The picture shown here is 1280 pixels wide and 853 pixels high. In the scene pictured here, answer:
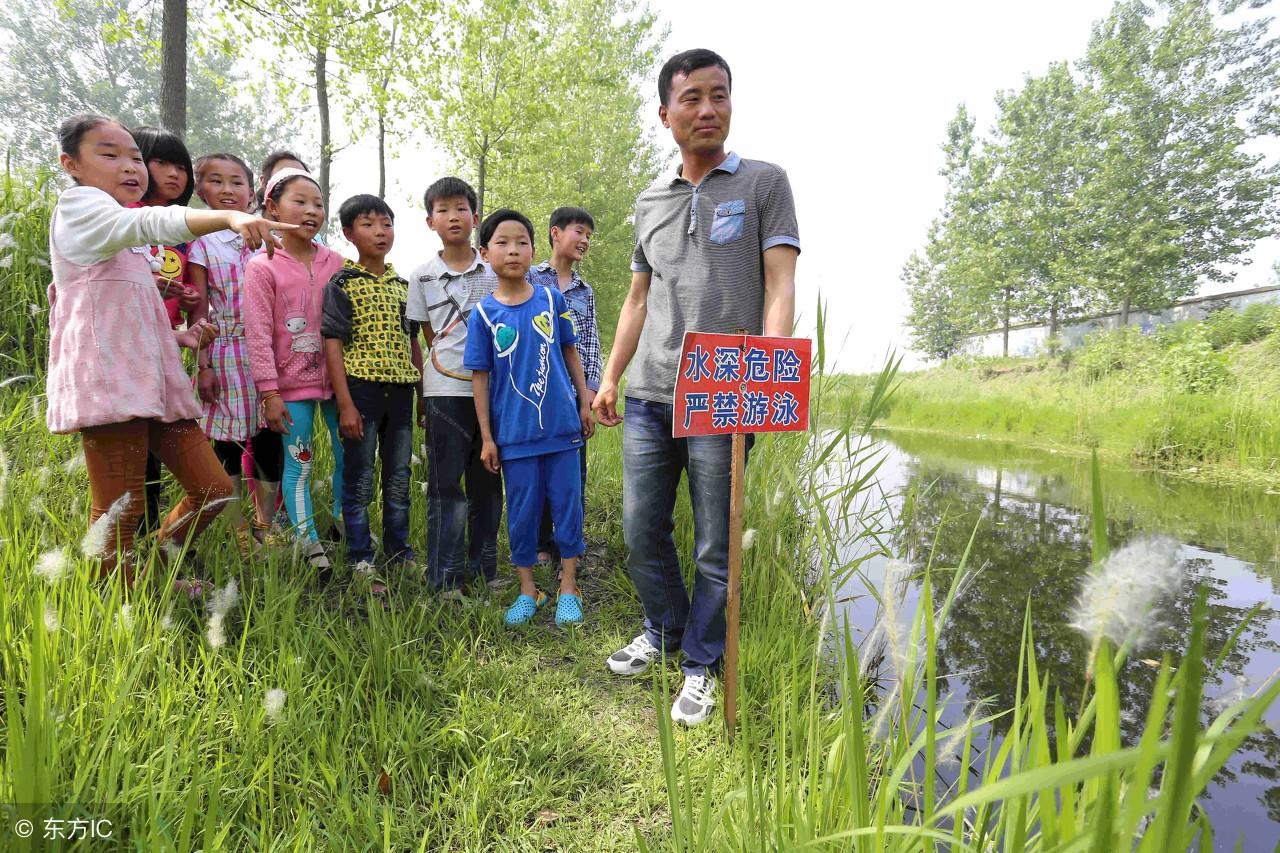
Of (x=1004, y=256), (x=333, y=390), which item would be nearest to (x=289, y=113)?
(x=333, y=390)

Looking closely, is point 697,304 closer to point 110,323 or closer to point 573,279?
point 573,279

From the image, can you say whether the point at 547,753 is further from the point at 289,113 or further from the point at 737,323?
the point at 289,113

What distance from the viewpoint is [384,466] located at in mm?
2646

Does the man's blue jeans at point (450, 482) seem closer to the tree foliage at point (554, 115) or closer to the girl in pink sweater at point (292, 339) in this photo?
the girl in pink sweater at point (292, 339)

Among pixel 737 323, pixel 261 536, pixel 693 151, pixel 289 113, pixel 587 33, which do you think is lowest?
pixel 261 536

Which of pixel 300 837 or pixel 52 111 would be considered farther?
pixel 52 111

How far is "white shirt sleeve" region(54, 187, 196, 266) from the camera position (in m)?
1.63

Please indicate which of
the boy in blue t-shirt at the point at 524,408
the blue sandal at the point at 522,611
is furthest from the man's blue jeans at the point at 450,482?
the blue sandal at the point at 522,611

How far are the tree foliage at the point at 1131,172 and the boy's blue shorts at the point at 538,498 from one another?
21607 mm

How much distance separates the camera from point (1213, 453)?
21.1 feet

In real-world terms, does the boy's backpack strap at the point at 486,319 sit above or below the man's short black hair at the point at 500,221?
below

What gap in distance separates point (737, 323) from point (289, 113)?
27.6 ft

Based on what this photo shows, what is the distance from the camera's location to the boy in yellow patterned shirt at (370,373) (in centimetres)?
250

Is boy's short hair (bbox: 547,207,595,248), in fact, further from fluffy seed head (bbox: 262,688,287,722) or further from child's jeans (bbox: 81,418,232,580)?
fluffy seed head (bbox: 262,688,287,722)
